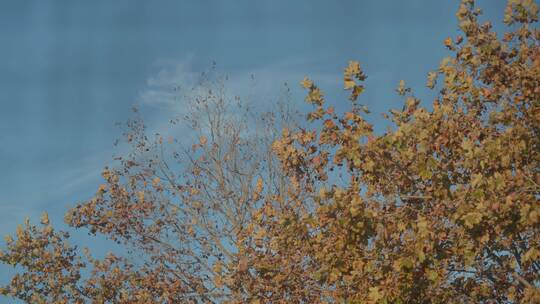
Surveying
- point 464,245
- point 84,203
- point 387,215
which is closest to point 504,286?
point 464,245

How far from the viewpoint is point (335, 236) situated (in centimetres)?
1237

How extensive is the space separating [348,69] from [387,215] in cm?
248

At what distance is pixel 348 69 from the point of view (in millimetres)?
11922

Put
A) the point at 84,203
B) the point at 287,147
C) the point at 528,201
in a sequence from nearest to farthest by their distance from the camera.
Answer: the point at 528,201 < the point at 287,147 < the point at 84,203

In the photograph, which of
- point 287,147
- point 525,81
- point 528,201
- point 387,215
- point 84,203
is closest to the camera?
point 528,201

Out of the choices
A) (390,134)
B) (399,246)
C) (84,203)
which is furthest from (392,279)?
(84,203)

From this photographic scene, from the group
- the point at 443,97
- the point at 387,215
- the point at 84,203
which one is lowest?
the point at 387,215

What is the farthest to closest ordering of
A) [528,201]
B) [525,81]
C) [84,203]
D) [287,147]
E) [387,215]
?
[84,203]
[287,147]
[525,81]
[387,215]
[528,201]

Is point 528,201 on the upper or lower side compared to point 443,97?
lower

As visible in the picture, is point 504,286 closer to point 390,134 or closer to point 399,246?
point 399,246

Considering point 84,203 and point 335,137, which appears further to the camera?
point 84,203

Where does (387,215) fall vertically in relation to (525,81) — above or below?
below

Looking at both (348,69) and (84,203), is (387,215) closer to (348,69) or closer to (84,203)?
(348,69)

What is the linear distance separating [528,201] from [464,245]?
4.03ft
